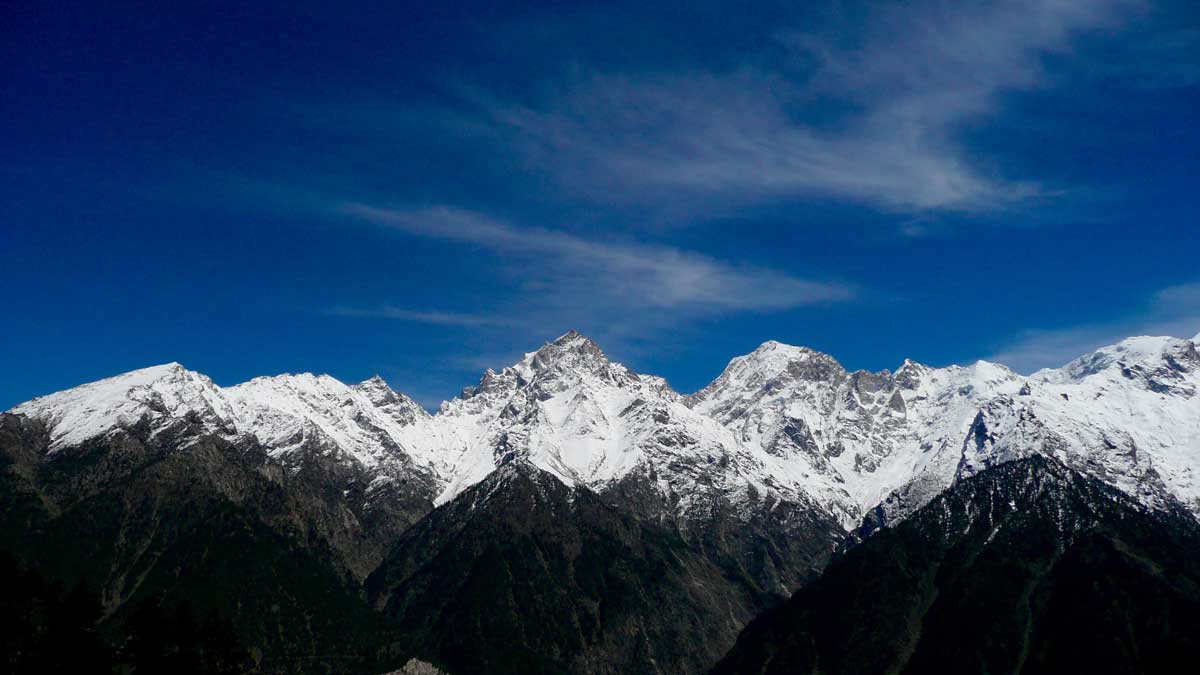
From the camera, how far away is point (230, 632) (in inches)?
4173

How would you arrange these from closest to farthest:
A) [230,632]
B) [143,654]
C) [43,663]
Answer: [43,663] → [143,654] → [230,632]

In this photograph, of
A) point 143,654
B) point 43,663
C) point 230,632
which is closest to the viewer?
Answer: point 43,663

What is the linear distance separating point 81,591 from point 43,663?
761 centimetres

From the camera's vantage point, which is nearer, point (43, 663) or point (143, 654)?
point (43, 663)

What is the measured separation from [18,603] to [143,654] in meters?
12.0

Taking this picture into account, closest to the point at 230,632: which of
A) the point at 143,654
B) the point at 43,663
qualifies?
the point at 143,654

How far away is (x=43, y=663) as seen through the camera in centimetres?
9038

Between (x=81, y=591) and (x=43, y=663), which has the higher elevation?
(x=81, y=591)

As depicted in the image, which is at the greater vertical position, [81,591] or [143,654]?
[81,591]

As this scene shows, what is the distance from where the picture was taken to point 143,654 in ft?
316

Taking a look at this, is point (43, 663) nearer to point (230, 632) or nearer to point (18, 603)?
point (18, 603)

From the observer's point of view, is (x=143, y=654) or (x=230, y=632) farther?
(x=230, y=632)

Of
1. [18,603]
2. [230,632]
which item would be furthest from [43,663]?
[230,632]

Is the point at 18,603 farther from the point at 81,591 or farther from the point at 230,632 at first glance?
the point at 230,632
